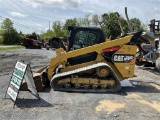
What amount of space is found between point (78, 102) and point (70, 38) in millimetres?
3118

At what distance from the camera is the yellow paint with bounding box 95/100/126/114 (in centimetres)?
695

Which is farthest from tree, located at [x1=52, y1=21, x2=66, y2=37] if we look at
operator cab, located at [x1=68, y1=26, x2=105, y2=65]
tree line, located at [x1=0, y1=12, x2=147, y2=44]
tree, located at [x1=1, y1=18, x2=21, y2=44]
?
operator cab, located at [x1=68, y1=26, x2=105, y2=65]

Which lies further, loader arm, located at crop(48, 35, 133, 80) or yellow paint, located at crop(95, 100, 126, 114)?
loader arm, located at crop(48, 35, 133, 80)

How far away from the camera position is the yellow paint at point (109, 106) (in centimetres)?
695

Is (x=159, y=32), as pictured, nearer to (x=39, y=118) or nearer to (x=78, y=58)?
(x=78, y=58)

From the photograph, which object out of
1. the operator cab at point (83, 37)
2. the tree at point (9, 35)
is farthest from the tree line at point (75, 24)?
the operator cab at point (83, 37)

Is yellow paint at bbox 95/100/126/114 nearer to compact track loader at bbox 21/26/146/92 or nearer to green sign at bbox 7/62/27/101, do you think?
compact track loader at bbox 21/26/146/92

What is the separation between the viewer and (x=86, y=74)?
938 cm

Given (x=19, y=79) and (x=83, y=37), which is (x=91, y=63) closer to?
(x=83, y=37)

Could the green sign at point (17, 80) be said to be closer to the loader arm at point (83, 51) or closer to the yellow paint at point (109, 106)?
the loader arm at point (83, 51)

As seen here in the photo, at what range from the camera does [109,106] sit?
7.23m

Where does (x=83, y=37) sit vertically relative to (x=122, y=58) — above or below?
above

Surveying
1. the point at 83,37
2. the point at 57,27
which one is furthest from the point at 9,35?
the point at 83,37

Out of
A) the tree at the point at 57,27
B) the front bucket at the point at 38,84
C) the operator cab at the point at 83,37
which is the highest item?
the tree at the point at 57,27
